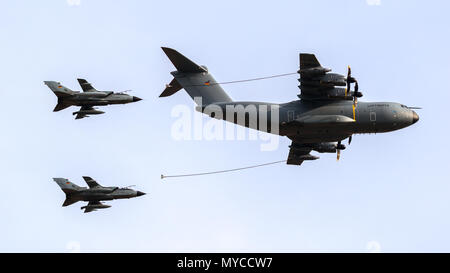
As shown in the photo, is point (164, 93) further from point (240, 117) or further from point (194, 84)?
point (240, 117)

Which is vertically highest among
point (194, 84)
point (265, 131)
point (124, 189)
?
point (194, 84)

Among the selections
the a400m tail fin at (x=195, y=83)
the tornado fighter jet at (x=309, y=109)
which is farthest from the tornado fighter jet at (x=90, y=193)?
the tornado fighter jet at (x=309, y=109)

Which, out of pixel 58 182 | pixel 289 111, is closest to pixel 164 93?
pixel 289 111

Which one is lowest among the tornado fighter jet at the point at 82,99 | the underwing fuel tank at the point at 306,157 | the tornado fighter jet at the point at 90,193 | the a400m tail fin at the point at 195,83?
the tornado fighter jet at the point at 90,193

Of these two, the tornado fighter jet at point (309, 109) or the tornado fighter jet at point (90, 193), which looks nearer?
the tornado fighter jet at point (309, 109)

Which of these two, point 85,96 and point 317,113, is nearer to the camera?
point 317,113

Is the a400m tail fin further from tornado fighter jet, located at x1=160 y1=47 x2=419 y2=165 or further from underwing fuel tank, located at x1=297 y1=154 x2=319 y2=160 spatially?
underwing fuel tank, located at x1=297 y1=154 x2=319 y2=160

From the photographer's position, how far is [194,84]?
109 ft

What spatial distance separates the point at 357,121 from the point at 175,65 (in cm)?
950

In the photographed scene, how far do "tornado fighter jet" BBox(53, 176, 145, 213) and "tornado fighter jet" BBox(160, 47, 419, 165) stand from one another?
1233 centimetres

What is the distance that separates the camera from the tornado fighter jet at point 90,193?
41.9 meters

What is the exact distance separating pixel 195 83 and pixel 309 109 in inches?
232

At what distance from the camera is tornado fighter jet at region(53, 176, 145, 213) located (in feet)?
137

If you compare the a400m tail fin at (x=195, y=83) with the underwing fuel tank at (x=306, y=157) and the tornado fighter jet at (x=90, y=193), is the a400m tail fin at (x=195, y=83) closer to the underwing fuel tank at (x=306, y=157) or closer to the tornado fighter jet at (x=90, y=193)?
the underwing fuel tank at (x=306, y=157)
